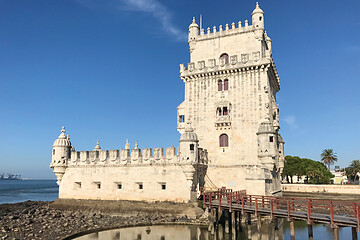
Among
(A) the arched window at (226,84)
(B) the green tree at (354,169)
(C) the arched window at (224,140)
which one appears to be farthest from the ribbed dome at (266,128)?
(B) the green tree at (354,169)

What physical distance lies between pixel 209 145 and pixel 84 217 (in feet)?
50.4

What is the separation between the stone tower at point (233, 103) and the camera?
1250 inches

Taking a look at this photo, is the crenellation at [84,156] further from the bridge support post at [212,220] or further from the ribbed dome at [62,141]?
the bridge support post at [212,220]

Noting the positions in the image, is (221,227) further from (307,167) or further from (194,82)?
(307,167)

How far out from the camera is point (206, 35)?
3684 cm

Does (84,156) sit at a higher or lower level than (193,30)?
lower

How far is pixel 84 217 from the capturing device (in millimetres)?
30641

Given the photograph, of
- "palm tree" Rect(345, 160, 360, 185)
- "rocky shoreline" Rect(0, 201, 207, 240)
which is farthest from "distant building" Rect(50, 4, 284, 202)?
"palm tree" Rect(345, 160, 360, 185)

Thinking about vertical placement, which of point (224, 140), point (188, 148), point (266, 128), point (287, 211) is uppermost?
point (266, 128)

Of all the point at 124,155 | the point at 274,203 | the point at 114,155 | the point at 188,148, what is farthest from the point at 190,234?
the point at 114,155

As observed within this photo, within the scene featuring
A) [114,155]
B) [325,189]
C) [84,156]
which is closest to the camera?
[114,155]

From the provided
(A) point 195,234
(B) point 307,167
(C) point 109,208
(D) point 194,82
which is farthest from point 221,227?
(B) point 307,167

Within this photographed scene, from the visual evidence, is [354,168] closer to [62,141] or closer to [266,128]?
[266,128]

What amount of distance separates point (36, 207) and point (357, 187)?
159 ft
